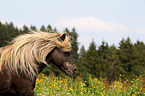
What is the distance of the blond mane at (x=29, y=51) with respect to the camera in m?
3.42

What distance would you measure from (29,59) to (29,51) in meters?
0.16

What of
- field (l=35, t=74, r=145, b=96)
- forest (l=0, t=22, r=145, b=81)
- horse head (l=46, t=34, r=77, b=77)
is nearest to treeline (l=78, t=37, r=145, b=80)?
forest (l=0, t=22, r=145, b=81)

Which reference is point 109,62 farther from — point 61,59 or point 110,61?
point 61,59

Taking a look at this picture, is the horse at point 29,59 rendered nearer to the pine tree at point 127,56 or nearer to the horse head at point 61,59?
the horse head at point 61,59

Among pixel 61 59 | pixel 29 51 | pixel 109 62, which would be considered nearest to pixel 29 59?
pixel 29 51

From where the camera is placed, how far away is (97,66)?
66.3 feet

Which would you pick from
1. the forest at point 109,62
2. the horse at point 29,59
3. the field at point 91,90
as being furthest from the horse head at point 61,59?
the forest at point 109,62

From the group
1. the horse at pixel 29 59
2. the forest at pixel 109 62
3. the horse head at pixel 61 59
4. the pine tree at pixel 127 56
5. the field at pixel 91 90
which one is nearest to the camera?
the horse at pixel 29 59

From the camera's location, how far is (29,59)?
11.3ft

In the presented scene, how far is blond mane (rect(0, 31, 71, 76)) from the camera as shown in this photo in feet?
11.2

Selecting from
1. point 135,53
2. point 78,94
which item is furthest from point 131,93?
point 135,53

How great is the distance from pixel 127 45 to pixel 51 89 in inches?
861

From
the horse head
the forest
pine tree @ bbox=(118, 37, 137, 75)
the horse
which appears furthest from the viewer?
pine tree @ bbox=(118, 37, 137, 75)

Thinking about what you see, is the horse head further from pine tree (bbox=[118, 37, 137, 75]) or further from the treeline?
pine tree (bbox=[118, 37, 137, 75])
